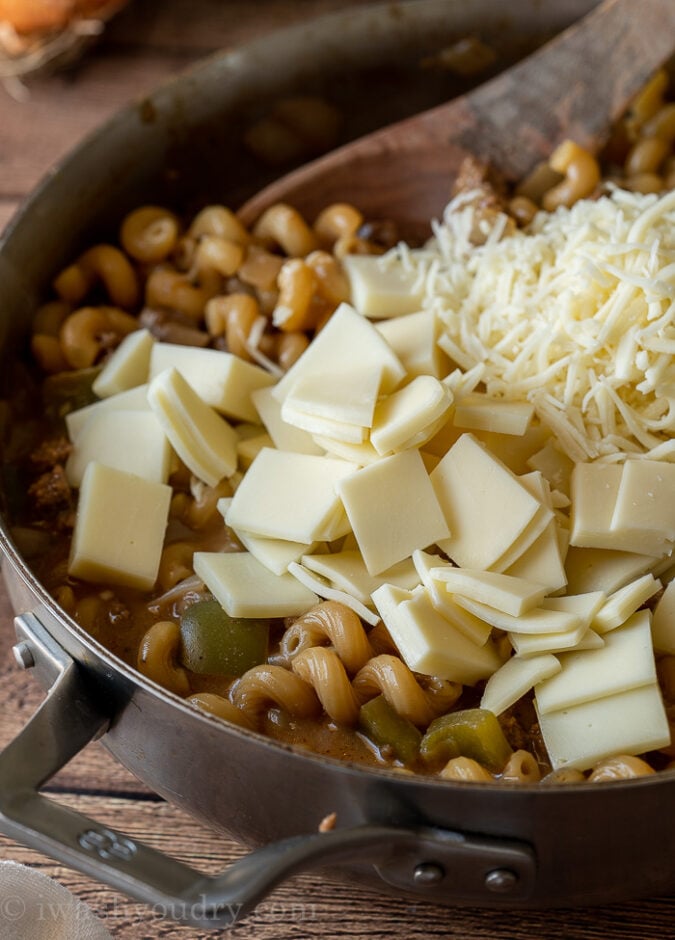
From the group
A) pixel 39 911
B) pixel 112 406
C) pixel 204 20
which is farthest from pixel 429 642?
pixel 204 20

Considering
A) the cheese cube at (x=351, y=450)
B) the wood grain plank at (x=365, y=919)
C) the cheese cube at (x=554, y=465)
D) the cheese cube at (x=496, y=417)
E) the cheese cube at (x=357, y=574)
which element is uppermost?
the cheese cube at (x=351, y=450)

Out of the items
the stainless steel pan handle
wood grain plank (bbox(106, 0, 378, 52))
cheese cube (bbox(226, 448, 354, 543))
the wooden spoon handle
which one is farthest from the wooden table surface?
wood grain plank (bbox(106, 0, 378, 52))

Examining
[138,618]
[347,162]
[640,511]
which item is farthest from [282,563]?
[347,162]

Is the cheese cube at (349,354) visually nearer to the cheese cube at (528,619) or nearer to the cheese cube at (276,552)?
the cheese cube at (276,552)

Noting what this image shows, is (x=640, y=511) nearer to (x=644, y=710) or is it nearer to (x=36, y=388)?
(x=644, y=710)

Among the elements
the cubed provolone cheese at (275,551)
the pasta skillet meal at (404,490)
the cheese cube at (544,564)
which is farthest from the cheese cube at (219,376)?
the cheese cube at (544,564)

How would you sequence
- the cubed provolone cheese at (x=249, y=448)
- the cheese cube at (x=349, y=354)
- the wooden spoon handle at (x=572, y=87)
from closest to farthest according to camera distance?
the cheese cube at (x=349, y=354)
the cubed provolone cheese at (x=249, y=448)
the wooden spoon handle at (x=572, y=87)

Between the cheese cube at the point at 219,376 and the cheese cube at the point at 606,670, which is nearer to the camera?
the cheese cube at the point at 606,670

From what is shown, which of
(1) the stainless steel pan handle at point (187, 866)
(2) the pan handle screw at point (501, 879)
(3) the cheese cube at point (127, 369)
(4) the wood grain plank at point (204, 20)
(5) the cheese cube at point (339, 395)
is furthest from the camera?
(4) the wood grain plank at point (204, 20)
